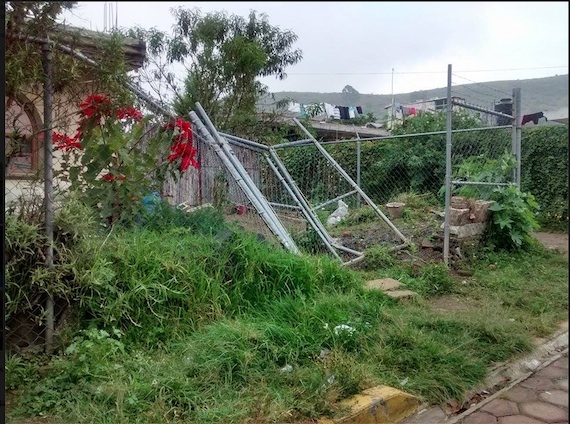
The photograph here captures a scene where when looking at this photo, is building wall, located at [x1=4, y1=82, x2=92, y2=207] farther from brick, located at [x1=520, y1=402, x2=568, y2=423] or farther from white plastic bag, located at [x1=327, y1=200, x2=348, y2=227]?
white plastic bag, located at [x1=327, y1=200, x2=348, y2=227]

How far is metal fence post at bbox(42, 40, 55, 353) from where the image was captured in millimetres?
2896

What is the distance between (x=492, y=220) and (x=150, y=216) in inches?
180

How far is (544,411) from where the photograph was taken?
2.79 m

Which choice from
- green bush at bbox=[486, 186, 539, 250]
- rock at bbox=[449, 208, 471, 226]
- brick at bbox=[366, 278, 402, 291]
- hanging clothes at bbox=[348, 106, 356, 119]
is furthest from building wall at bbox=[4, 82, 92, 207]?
hanging clothes at bbox=[348, 106, 356, 119]

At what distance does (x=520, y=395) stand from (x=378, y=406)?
1.03m

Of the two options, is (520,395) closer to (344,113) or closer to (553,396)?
(553,396)

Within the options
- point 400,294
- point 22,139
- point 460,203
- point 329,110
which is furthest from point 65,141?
point 329,110

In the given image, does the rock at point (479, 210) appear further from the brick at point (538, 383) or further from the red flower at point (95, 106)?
the red flower at point (95, 106)

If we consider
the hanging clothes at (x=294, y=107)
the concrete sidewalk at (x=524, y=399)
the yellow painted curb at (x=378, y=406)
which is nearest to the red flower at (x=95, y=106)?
the yellow painted curb at (x=378, y=406)

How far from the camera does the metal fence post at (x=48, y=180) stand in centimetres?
290

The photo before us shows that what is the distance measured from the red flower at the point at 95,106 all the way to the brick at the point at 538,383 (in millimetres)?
3213

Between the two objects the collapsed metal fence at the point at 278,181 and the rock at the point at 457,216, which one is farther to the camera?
the rock at the point at 457,216

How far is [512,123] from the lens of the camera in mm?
6660

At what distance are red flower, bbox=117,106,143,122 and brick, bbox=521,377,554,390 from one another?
3.19 m
